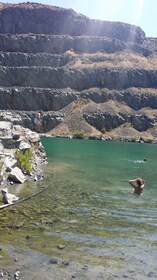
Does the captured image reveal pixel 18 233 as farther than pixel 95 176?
No

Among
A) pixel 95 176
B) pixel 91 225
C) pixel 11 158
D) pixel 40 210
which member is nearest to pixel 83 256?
pixel 91 225

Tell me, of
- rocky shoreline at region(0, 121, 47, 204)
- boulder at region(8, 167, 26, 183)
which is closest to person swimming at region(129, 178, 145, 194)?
rocky shoreline at region(0, 121, 47, 204)

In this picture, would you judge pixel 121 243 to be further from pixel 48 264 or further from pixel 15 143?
pixel 15 143

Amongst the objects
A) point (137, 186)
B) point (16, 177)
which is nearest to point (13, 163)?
point (16, 177)

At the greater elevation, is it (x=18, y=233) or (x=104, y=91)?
A: (x=18, y=233)

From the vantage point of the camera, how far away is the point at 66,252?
17922 millimetres

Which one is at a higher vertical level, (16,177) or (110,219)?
(110,219)

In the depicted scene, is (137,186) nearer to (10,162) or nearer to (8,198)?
(10,162)

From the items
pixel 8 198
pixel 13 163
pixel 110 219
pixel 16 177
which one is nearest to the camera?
pixel 110 219

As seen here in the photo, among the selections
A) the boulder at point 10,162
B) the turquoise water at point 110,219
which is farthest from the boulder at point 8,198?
the boulder at point 10,162

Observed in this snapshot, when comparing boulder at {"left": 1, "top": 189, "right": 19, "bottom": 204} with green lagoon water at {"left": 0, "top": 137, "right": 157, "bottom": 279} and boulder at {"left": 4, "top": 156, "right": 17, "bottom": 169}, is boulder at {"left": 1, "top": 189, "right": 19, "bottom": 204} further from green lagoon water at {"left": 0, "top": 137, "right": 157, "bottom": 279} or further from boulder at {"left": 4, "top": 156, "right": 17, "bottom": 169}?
boulder at {"left": 4, "top": 156, "right": 17, "bottom": 169}

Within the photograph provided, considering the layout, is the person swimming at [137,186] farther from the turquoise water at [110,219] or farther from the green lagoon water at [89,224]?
the green lagoon water at [89,224]

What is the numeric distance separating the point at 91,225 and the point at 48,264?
272 inches

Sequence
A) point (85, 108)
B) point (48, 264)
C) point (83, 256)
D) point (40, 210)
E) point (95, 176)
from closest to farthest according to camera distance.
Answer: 1. point (48, 264)
2. point (83, 256)
3. point (40, 210)
4. point (95, 176)
5. point (85, 108)
